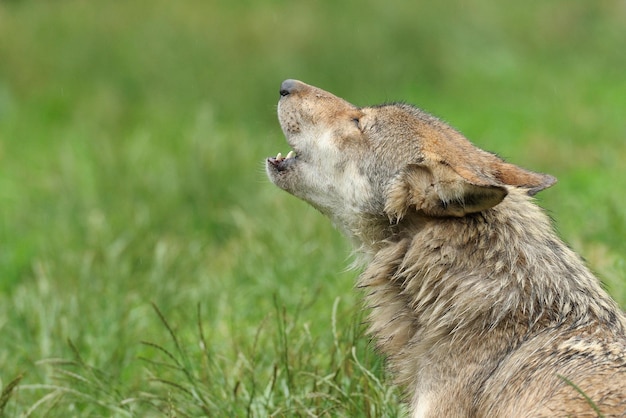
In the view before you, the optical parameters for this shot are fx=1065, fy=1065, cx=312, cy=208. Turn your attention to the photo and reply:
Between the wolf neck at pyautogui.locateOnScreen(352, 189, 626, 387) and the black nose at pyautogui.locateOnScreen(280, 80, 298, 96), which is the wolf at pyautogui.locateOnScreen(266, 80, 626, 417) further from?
the black nose at pyautogui.locateOnScreen(280, 80, 298, 96)

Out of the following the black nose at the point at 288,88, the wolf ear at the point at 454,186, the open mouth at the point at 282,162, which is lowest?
the wolf ear at the point at 454,186

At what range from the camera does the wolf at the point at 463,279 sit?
12.2 feet

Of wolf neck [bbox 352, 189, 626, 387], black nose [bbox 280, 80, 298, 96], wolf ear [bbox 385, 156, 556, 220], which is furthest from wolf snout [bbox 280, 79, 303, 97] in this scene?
wolf neck [bbox 352, 189, 626, 387]

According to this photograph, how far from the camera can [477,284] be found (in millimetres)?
4031

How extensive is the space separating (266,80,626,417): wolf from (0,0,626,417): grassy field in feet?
2.17

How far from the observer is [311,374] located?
4.82 metres

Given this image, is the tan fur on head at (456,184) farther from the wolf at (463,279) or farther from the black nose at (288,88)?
the black nose at (288,88)

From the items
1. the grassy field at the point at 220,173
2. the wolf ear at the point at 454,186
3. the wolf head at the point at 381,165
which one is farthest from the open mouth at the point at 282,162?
the grassy field at the point at 220,173

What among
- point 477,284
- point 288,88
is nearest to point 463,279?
point 477,284

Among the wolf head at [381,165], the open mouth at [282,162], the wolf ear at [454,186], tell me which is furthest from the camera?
the open mouth at [282,162]

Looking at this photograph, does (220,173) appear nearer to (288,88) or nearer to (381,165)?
(288,88)

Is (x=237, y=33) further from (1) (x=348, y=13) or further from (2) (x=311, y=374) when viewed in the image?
(2) (x=311, y=374)

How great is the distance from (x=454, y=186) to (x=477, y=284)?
1.26 feet

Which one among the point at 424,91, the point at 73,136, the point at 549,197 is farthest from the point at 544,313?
the point at 424,91
